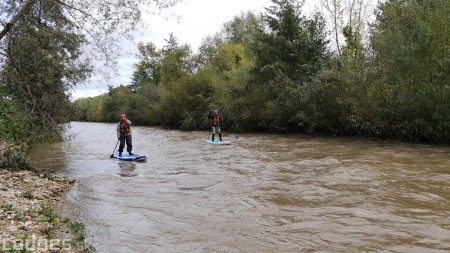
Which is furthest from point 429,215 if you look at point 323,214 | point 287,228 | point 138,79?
point 138,79

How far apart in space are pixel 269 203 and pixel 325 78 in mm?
16832

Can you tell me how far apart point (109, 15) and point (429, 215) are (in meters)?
9.04

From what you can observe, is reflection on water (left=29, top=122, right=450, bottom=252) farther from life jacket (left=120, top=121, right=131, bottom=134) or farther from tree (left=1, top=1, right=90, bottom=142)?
tree (left=1, top=1, right=90, bottom=142)

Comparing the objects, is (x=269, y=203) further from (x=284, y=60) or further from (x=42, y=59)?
(x=284, y=60)

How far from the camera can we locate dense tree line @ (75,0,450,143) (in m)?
18.8

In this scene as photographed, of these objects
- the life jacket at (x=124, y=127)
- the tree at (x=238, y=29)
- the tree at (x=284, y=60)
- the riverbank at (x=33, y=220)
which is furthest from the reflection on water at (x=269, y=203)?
the tree at (x=238, y=29)

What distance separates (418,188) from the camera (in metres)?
9.56

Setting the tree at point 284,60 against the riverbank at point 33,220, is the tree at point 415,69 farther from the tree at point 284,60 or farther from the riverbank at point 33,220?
the riverbank at point 33,220

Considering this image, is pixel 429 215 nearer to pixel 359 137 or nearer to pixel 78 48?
pixel 78 48

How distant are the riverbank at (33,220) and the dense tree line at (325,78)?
6457mm

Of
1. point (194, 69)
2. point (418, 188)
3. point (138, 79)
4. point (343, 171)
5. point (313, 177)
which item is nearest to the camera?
point (418, 188)

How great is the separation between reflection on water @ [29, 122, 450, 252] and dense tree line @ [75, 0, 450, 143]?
14.9 ft

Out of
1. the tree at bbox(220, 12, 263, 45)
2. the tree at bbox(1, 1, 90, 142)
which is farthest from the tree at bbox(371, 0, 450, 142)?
the tree at bbox(220, 12, 263, 45)

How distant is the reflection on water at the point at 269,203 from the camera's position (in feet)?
20.4
